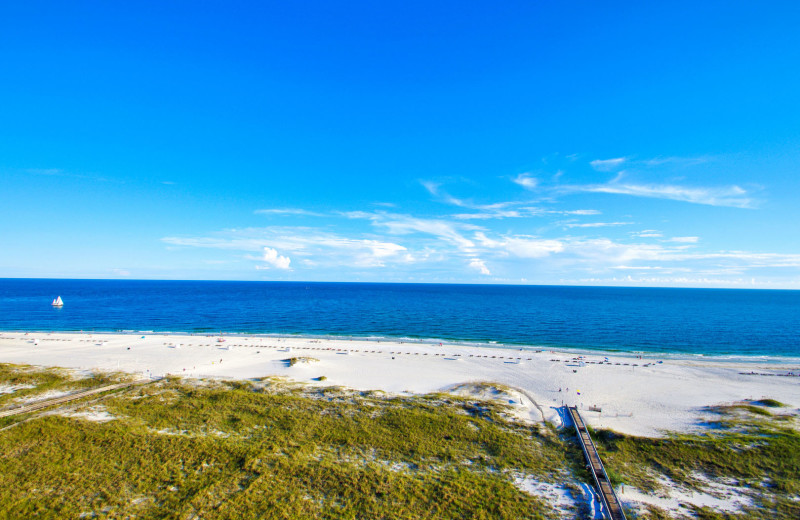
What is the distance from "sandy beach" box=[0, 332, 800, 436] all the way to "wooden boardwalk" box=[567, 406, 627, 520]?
317cm

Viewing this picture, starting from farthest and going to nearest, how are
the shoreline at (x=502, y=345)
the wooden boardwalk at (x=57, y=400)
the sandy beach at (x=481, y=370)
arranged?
the shoreline at (x=502, y=345), the sandy beach at (x=481, y=370), the wooden boardwalk at (x=57, y=400)

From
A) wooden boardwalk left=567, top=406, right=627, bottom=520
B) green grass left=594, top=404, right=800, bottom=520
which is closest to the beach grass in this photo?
wooden boardwalk left=567, top=406, right=627, bottom=520

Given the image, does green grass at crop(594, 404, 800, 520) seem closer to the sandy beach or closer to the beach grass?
the sandy beach

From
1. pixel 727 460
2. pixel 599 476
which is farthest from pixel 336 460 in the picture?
pixel 727 460

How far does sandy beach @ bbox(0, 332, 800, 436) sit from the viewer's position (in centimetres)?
3384

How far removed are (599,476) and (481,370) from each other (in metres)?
24.9

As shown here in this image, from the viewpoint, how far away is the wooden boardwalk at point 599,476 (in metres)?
17.8

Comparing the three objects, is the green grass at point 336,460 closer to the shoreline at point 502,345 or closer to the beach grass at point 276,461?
the beach grass at point 276,461

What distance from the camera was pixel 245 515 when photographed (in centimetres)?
1705

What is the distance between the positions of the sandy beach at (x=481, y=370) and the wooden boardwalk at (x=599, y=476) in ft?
10.4

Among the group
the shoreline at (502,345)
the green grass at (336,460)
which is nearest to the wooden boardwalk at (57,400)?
the green grass at (336,460)

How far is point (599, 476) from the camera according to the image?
20891 millimetres

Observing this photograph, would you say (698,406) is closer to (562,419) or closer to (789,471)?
(789,471)

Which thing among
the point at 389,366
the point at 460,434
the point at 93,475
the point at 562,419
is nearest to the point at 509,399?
the point at 562,419
